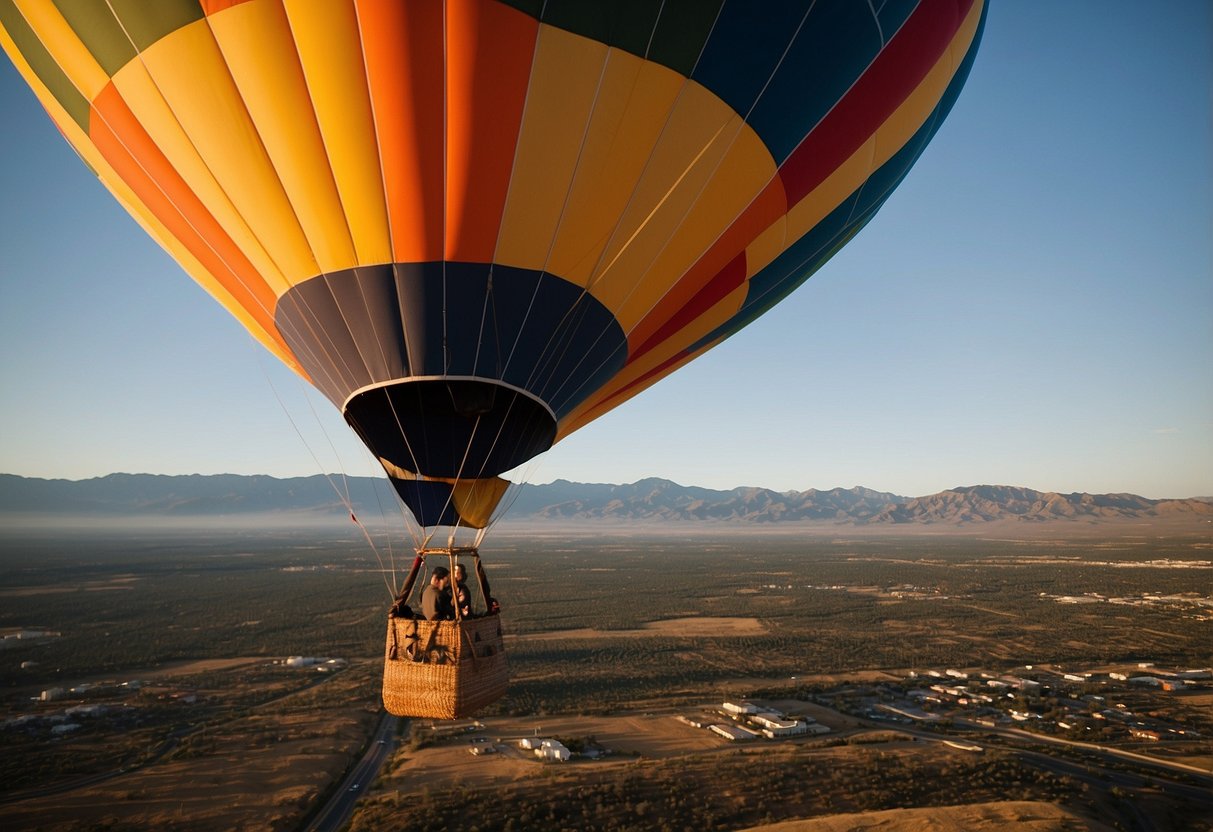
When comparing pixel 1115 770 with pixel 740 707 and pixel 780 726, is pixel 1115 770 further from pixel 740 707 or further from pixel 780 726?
pixel 740 707

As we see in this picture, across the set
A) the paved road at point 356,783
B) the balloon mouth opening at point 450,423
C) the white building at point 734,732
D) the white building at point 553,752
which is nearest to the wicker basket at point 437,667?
the balloon mouth opening at point 450,423

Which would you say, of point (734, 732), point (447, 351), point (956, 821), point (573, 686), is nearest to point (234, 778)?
point (573, 686)

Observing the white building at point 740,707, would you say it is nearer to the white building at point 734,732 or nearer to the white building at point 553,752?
the white building at point 734,732

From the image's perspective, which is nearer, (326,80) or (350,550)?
(326,80)

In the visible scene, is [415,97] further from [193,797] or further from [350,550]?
[350,550]

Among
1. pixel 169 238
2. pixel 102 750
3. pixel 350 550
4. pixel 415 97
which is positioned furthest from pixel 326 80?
pixel 350 550

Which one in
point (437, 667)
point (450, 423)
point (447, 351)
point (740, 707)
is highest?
point (447, 351)
